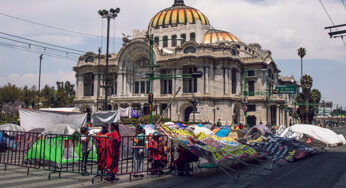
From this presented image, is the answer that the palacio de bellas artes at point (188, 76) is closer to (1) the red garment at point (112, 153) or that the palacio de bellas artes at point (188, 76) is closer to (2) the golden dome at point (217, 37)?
(2) the golden dome at point (217, 37)

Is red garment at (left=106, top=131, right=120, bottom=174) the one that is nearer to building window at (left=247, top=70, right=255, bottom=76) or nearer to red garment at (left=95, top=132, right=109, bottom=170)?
red garment at (left=95, top=132, right=109, bottom=170)

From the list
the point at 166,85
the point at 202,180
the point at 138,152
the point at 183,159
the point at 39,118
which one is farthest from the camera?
the point at 166,85

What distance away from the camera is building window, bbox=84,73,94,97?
5775 cm

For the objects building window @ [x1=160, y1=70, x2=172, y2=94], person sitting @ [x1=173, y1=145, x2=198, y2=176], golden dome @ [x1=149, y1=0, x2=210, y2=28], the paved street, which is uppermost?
golden dome @ [x1=149, y1=0, x2=210, y2=28]

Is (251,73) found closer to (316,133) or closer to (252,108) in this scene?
(252,108)

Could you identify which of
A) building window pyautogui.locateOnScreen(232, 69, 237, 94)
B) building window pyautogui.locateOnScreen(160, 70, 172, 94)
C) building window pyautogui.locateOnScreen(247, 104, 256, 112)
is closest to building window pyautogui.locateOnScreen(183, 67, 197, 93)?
building window pyautogui.locateOnScreen(160, 70, 172, 94)

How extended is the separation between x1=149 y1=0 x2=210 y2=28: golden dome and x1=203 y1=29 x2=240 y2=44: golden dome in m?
4.47

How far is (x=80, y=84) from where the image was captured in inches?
2256

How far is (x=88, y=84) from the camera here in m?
58.1

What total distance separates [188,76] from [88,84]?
88.5 feet

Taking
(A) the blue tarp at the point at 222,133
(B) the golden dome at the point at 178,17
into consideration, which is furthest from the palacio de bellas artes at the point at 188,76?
(A) the blue tarp at the point at 222,133

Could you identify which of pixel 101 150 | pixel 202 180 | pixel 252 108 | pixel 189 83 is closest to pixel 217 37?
pixel 189 83

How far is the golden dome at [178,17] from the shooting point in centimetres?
6003

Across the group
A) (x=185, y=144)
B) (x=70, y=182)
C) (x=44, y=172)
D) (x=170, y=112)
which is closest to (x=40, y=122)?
(x=44, y=172)
